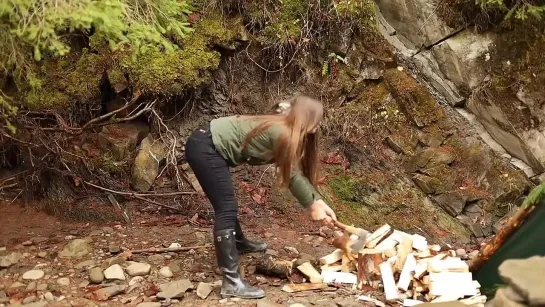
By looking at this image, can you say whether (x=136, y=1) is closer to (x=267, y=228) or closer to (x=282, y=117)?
(x=282, y=117)

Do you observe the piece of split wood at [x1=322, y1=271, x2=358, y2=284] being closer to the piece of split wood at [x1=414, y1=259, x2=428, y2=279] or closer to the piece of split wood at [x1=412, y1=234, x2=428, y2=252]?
the piece of split wood at [x1=414, y1=259, x2=428, y2=279]

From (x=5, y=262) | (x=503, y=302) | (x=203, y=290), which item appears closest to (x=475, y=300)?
(x=503, y=302)

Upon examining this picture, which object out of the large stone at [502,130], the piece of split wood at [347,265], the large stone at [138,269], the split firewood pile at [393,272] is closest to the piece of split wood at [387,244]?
the split firewood pile at [393,272]

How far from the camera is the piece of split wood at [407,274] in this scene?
4047 mm

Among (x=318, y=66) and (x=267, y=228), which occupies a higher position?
(x=318, y=66)

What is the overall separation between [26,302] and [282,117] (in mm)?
2282

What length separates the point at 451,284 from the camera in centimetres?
399

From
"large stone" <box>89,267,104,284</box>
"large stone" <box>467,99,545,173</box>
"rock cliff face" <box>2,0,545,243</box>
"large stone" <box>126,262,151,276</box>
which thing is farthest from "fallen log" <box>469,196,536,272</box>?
"large stone" <box>89,267,104,284</box>

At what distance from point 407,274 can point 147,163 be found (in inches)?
116

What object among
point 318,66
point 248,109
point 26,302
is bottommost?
point 26,302

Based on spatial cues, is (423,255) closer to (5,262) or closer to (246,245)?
(246,245)

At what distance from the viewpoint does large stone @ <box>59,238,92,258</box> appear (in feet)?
14.2

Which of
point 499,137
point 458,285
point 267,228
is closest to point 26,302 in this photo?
point 267,228

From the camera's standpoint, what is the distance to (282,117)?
141 inches
